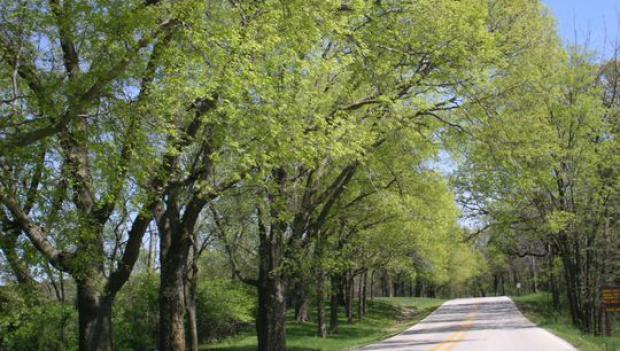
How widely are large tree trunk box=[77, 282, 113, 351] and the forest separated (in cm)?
4

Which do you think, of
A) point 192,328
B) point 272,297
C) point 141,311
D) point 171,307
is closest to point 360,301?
point 141,311

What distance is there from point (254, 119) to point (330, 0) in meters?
2.66

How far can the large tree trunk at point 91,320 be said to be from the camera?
1130cm

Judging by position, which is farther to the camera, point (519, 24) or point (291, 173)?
point (291, 173)

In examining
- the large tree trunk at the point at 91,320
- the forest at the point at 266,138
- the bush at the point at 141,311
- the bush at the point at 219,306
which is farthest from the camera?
the bush at the point at 219,306

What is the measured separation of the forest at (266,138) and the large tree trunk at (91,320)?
0.04 m

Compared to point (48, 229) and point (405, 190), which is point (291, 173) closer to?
point (405, 190)

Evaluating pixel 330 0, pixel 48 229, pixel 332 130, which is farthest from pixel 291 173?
pixel 48 229

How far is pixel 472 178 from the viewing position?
95.5 feet

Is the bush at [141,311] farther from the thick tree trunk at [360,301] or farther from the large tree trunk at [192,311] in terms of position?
the thick tree trunk at [360,301]

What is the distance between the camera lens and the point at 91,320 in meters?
11.4

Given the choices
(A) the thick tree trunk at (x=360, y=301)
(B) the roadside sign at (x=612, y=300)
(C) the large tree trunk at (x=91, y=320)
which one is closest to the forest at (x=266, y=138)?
(C) the large tree trunk at (x=91, y=320)

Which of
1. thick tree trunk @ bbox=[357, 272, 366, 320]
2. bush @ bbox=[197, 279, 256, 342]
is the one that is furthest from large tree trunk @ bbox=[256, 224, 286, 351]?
thick tree trunk @ bbox=[357, 272, 366, 320]

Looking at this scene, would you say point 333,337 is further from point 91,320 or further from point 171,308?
point 91,320
